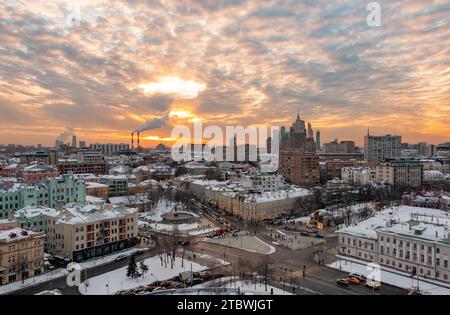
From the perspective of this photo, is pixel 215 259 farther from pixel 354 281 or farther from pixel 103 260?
pixel 354 281

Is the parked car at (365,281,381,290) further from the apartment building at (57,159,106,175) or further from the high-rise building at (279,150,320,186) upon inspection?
the apartment building at (57,159,106,175)

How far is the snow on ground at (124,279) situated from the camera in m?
20.9

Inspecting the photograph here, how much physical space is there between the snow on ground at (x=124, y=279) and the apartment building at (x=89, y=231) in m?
3.93

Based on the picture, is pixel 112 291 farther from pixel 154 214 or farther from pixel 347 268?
pixel 154 214

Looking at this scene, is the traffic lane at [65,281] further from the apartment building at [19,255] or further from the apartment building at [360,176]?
the apartment building at [360,176]

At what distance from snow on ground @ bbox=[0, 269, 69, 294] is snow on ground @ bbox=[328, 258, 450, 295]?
1732 cm

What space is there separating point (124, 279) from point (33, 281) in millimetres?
5385

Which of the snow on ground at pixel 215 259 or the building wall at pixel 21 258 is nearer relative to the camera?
the building wall at pixel 21 258

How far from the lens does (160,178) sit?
7688cm

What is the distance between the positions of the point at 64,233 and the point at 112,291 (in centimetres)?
846

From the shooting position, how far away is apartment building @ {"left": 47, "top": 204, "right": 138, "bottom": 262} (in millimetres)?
26453


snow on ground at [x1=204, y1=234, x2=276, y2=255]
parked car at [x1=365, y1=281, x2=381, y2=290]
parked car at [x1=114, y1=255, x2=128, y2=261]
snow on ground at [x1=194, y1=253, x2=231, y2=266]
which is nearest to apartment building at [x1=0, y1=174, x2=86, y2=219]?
parked car at [x1=114, y1=255, x2=128, y2=261]

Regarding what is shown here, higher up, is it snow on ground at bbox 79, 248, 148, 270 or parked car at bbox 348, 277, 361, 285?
parked car at bbox 348, 277, 361, 285

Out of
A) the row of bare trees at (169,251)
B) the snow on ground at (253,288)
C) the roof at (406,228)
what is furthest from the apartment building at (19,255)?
the roof at (406,228)
